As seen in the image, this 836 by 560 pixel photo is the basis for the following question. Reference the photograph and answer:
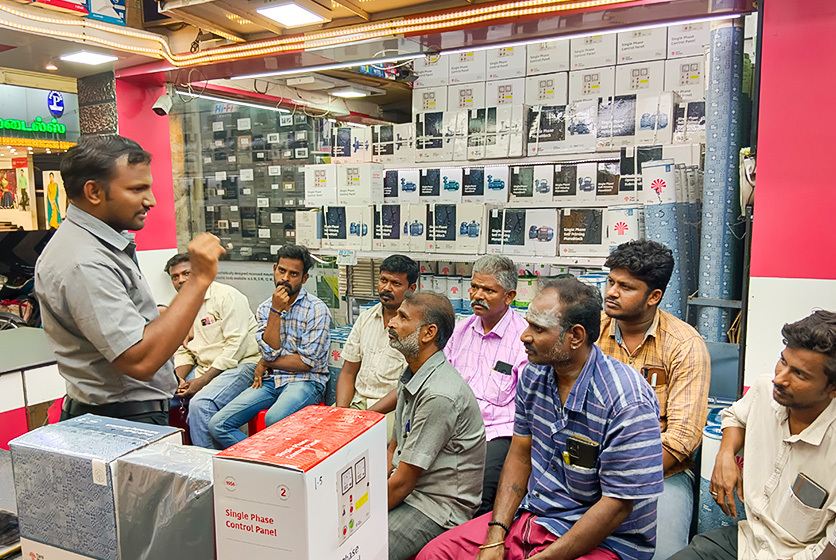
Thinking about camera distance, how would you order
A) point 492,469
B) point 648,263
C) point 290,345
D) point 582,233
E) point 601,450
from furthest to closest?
point 582,233 → point 290,345 → point 492,469 → point 648,263 → point 601,450

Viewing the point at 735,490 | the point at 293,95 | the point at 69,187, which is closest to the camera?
the point at 69,187

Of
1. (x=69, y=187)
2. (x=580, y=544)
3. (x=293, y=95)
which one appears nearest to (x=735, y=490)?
(x=580, y=544)

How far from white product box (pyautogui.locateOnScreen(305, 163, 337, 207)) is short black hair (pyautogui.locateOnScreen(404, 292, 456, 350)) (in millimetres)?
2693

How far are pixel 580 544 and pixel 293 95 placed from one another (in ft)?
16.6

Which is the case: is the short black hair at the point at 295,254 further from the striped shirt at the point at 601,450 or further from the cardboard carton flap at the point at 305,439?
the cardboard carton flap at the point at 305,439

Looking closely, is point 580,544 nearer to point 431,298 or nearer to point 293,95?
point 431,298

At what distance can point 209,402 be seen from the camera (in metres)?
3.70

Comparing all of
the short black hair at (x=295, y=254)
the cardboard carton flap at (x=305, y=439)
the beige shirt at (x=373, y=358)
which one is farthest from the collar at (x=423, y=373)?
the short black hair at (x=295, y=254)

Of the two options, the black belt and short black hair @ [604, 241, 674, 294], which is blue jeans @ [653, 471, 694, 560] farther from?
the black belt

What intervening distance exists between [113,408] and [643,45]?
424 centimetres

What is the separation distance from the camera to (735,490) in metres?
2.06

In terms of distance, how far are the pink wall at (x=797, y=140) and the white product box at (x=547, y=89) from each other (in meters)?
1.90

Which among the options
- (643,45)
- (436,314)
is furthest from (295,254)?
(643,45)

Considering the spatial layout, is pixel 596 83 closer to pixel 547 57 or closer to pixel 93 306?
pixel 547 57
